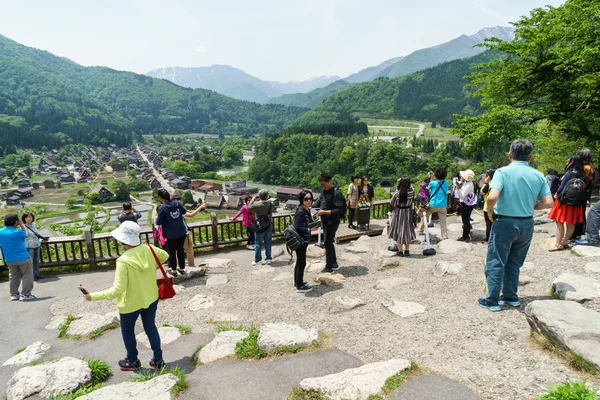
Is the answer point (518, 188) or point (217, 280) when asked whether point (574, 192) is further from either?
point (217, 280)

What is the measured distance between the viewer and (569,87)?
13523mm

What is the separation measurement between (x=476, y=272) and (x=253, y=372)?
4512 millimetres

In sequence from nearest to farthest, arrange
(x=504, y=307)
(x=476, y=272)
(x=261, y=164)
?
(x=504, y=307), (x=476, y=272), (x=261, y=164)

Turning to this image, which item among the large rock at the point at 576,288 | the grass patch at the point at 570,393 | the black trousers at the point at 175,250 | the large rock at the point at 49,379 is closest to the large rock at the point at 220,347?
the large rock at the point at 49,379

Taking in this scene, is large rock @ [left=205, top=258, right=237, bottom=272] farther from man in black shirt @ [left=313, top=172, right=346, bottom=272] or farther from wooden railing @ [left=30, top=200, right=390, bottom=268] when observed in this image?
man in black shirt @ [left=313, top=172, right=346, bottom=272]

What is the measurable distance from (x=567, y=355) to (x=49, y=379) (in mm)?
5409

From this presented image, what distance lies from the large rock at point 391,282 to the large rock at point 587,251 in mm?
3146

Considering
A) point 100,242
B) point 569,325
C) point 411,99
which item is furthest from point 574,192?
point 411,99

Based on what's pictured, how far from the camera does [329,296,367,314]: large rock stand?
209 inches

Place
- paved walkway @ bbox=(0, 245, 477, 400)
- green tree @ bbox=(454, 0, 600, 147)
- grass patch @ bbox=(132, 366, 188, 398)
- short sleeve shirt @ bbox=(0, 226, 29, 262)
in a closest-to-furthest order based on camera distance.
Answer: paved walkway @ bbox=(0, 245, 477, 400) < grass patch @ bbox=(132, 366, 188, 398) < short sleeve shirt @ bbox=(0, 226, 29, 262) < green tree @ bbox=(454, 0, 600, 147)

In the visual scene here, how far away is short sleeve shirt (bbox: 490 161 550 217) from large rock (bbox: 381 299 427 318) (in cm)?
184

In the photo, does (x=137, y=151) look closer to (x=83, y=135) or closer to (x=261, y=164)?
(x=83, y=135)

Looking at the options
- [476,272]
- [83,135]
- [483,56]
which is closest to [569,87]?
[476,272]

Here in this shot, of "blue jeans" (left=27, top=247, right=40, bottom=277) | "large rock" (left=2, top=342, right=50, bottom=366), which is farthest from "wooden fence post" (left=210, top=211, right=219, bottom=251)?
"large rock" (left=2, top=342, right=50, bottom=366)
